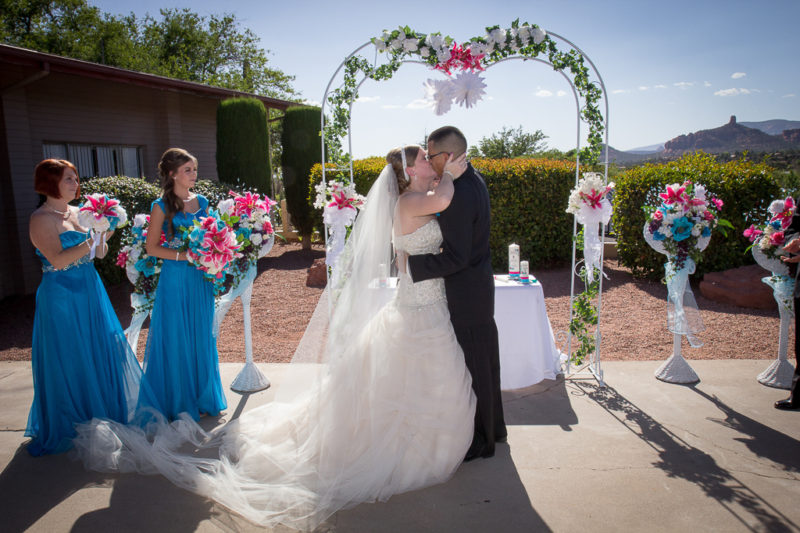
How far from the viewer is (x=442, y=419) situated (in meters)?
3.25

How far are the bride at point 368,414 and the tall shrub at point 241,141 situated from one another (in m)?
9.44

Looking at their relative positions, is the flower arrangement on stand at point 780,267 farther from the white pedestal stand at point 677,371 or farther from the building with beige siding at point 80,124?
the building with beige siding at point 80,124

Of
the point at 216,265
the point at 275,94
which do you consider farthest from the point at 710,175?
the point at 275,94

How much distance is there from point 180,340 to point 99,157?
28.5 ft

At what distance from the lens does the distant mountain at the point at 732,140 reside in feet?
93.7

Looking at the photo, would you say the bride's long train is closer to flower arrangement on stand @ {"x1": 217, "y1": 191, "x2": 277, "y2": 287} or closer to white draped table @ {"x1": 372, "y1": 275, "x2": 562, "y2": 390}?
white draped table @ {"x1": 372, "y1": 275, "x2": 562, "y2": 390}

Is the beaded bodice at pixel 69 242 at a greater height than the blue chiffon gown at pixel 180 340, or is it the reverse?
the beaded bodice at pixel 69 242

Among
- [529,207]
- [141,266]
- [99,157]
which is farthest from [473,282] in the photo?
[99,157]

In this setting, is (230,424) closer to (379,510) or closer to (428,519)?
(379,510)

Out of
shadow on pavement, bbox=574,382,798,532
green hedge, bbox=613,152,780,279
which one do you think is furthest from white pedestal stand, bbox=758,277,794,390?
green hedge, bbox=613,152,780,279

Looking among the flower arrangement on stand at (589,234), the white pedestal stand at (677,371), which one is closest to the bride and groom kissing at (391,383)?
the flower arrangement on stand at (589,234)

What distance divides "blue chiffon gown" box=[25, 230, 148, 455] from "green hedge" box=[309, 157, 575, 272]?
688 cm

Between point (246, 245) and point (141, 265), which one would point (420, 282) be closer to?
point (246, 245)

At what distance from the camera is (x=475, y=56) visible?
14.8ft
